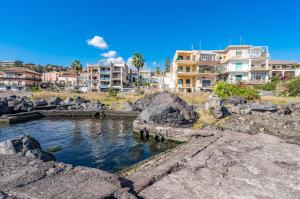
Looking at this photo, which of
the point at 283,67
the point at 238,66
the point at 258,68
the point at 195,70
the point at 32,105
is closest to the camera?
the point at 32,105

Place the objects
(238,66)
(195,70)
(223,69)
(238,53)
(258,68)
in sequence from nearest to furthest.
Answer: (258,68), (238,66), (238,53), (195,70), (223,69)

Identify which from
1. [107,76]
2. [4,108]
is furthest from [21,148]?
[107,76]

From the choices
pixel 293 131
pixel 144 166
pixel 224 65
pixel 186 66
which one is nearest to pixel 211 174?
pixel 144 166

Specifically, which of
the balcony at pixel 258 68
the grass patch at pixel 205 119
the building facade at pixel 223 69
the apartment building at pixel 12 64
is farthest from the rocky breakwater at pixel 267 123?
the apartment building at pixel 12 64

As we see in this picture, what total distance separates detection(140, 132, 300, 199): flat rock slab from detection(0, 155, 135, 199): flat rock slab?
0.99 meters

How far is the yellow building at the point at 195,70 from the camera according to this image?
54031mm

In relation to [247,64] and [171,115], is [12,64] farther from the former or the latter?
[171,115]

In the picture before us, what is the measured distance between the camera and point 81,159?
12000 mm

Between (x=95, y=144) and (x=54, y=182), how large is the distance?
394 inches

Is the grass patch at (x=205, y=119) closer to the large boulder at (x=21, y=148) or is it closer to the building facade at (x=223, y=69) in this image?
the large boulder at (x=21, y=148)

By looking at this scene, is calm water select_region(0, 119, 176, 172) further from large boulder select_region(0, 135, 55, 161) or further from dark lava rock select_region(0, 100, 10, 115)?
A: dark lava rock select_region(0, 100, 10, 115)

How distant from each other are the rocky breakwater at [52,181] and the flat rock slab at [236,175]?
96 centimetres

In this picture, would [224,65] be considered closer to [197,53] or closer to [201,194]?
[197,53]

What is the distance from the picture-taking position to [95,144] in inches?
594
